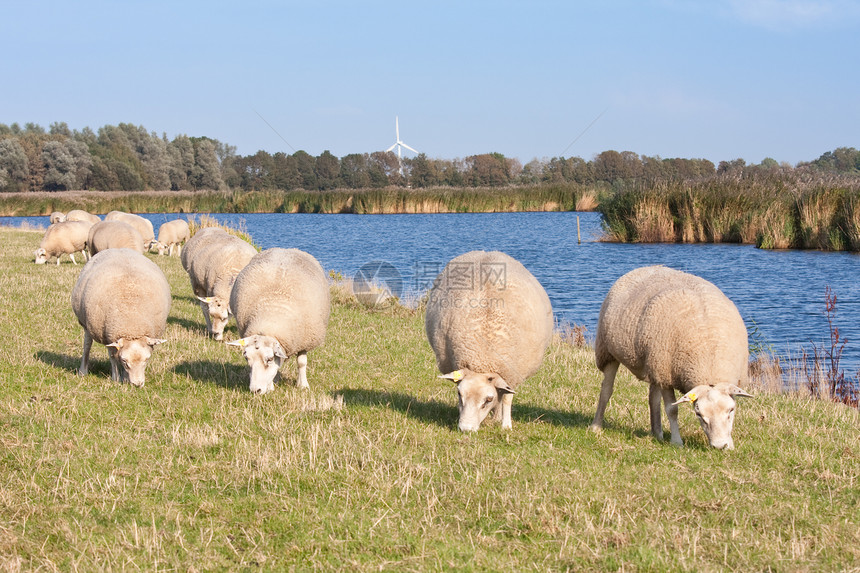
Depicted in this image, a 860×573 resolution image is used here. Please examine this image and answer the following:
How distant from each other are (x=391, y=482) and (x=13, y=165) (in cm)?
8844

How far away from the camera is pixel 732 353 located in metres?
6.73

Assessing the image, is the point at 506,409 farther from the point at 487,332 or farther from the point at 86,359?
the point at 86,359

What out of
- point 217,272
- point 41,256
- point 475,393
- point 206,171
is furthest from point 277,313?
point 206,171

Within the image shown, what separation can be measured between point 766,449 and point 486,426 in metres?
2.51

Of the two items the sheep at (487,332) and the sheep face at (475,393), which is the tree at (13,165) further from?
the sheep face at (475,393)

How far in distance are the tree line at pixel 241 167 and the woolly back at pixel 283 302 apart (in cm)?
6459

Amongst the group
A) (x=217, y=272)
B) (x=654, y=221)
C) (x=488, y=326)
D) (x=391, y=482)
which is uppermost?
(x=654, y=221)

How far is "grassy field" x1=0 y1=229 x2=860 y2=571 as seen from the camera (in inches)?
179

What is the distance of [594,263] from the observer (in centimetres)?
2788

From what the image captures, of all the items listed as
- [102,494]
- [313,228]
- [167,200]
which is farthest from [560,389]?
[167,200]

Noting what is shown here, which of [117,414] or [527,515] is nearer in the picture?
[527,515]

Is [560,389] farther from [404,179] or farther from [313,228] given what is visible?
[404,179]

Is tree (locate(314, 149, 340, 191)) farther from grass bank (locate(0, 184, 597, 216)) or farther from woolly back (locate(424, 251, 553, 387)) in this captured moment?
woolly back (locate(424, 251, 553, 387))

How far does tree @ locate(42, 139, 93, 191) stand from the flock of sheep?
268ft
